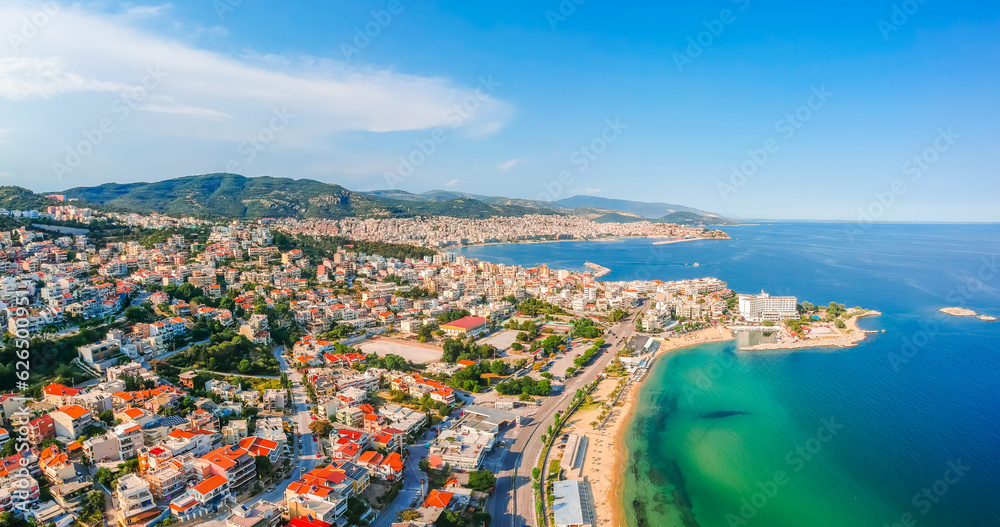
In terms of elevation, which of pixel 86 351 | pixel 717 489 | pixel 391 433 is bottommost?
pixel 717 489

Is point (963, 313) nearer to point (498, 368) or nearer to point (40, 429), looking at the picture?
point (498, 368)

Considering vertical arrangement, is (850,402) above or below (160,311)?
below

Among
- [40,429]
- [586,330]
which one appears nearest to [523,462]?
[40,429]

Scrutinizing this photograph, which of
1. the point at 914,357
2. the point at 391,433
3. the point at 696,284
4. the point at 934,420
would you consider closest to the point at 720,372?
the point at 934,420

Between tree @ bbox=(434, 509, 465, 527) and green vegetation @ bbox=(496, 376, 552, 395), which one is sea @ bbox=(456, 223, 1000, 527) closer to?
green vegetation @ bbox=(496, 376, 552, 395)

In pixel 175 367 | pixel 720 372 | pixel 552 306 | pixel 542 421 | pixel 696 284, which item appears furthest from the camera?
pixel 696 284

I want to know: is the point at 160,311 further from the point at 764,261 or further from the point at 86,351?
the point at 764,261
